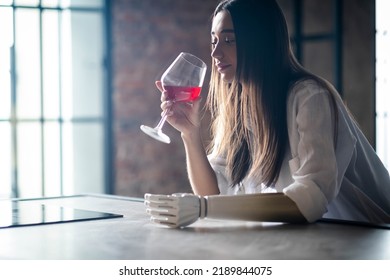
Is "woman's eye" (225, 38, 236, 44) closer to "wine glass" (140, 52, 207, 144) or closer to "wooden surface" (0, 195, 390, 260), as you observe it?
"wine glass" (140, 52, 207, 144)

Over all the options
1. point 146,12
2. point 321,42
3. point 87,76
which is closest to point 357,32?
point 321,42

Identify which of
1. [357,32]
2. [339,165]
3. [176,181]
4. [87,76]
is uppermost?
[357,32]

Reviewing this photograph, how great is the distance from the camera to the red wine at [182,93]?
80.7 inches

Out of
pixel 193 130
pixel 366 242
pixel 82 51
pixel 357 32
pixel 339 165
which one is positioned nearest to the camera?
pixel 366 242

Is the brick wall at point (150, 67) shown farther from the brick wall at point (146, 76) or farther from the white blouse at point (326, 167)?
the white blouse at point (326, 167)

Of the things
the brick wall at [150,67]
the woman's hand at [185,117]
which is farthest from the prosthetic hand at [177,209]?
the brick wall at [150,67]

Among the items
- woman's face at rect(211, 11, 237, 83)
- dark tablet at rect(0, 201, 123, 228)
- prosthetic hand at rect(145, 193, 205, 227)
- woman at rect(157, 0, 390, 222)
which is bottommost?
dark tablet at rect(0, 201, 123, 228)

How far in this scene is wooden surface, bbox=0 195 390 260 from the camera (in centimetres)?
135

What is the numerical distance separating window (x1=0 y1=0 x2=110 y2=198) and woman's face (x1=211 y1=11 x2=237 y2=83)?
2.88 metres

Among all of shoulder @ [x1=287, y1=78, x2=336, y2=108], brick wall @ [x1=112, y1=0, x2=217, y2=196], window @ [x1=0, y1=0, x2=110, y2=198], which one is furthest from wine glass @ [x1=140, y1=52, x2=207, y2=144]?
brick wall @ [x1=112, y1=0, x2=217, y2=196]

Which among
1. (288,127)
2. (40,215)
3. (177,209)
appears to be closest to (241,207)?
(177,209)

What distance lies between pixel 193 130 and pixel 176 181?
3.07 m
